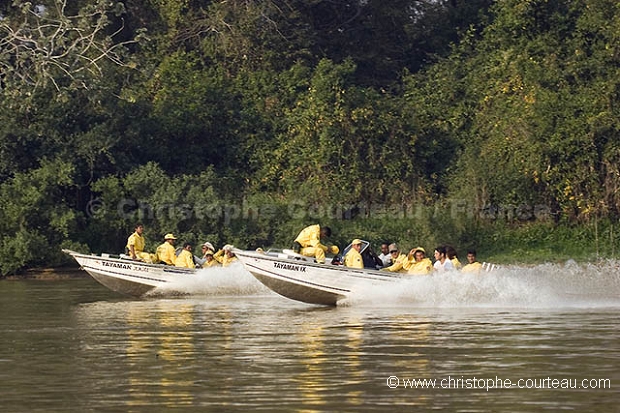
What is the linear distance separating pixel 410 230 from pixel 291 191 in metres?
4.11

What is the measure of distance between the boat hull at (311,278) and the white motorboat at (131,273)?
12.4 feet

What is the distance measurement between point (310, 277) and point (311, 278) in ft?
0.08

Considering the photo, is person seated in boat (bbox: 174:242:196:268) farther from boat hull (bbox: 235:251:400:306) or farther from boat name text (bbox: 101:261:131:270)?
boat hull (bbox: 235:251:400:306)

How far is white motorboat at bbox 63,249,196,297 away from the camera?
1078 inches

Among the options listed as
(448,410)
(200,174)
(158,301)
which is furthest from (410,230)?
(448,410)

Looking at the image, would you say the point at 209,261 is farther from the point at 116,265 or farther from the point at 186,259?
the point at 116,265

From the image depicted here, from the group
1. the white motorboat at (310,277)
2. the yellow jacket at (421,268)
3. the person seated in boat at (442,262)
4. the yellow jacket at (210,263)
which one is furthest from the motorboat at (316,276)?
the yellow jacket at (210,263)

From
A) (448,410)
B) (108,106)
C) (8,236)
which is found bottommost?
(448,410)

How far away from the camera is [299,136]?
40.2m

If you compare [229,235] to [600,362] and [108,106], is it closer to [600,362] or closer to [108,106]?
[108,106]

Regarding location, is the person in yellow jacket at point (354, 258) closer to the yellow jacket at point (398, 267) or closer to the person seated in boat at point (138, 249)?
the yellow jacket at point (398, 267)

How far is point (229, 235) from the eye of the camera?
1448 inches

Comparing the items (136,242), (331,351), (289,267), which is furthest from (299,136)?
(331,351)

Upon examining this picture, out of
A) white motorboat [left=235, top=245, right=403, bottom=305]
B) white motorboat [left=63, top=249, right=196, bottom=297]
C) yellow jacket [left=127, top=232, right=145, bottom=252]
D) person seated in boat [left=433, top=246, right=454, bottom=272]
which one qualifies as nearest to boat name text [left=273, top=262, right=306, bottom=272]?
white motorboat [left=235, top=245, right=403, bottom=305]
